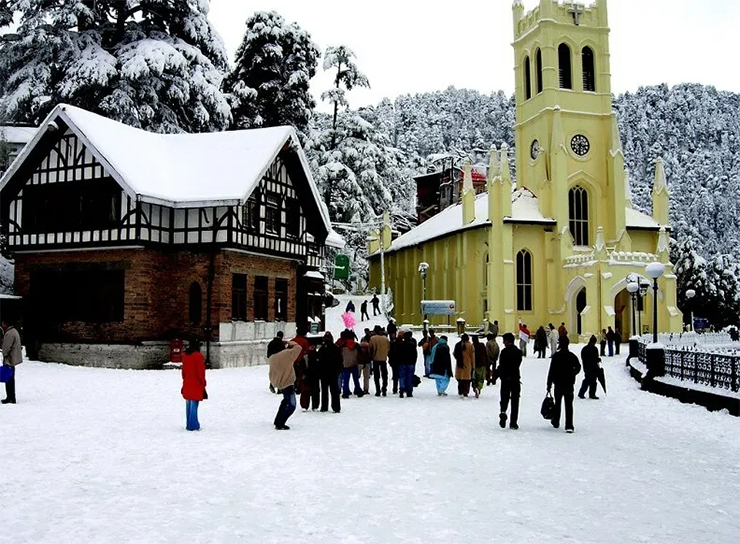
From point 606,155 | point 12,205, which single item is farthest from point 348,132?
point 12,205

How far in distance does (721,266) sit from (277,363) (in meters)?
66.3

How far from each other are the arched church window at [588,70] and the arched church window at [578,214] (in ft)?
26.7

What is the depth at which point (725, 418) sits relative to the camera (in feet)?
46.8

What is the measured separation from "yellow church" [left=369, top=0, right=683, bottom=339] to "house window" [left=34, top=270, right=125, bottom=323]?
23479 millimetres

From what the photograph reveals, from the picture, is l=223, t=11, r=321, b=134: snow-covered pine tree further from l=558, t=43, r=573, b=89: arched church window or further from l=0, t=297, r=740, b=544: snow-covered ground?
l=0, t=297, r=740, b=544: snow-covered ground

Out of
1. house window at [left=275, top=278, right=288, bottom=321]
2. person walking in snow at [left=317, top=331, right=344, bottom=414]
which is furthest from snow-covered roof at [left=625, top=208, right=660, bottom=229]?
person walking in snow at [left=317, top=331, right=344, bottom=414]

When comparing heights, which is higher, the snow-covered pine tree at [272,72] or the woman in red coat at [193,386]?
the snow-covered pine tree at [272,72]

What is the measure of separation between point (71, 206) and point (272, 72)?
23.3 metres

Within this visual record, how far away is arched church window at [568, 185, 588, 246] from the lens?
169 ft

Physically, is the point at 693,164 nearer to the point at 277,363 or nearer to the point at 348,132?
the point at 348,132

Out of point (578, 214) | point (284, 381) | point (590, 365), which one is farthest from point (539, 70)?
point (284, 381)

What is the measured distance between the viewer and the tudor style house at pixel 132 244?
1024 inches

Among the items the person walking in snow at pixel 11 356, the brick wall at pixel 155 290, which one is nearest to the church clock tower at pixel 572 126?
the brick wall at pixel 155 290

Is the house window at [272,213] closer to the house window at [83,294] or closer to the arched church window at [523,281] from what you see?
the house window at [83,294]
